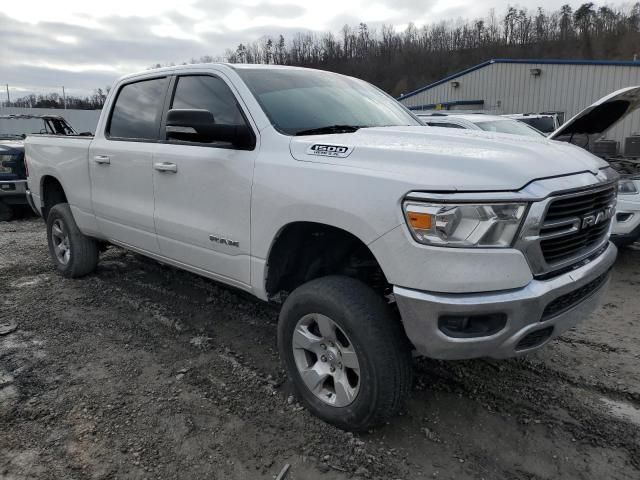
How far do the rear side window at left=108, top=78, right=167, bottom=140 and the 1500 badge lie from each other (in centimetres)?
173

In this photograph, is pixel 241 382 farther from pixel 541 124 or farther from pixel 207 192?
pixel 541 124

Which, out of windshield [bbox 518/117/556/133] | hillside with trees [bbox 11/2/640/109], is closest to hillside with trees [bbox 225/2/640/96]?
hillside with trees [bbox 11/2/640/109]

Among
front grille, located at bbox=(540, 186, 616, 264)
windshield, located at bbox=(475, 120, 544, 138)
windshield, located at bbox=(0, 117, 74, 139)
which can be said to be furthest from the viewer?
windshield, located at bbox=(0, 117, 74, 139)

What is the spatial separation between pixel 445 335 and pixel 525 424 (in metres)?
1.04

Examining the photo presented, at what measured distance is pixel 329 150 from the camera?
2771 millimetres

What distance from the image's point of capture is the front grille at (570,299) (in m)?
2.46

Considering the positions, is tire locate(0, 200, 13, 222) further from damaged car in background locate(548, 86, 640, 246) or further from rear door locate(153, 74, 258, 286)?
damaged car in background locate(548, 86, 640, 246)

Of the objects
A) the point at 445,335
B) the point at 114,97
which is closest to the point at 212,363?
the point at 445,335

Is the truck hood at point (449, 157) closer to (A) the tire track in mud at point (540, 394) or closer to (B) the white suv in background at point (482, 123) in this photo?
(A) the tire track in mud at point (540, 394)

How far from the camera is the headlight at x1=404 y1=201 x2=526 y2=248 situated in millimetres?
2252

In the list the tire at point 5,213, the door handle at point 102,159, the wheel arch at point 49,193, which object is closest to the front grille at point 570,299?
the door handle at point 102,159

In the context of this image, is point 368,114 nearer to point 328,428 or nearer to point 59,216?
point 328,428

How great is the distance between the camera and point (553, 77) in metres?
23.6

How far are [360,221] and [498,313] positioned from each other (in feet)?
2.45
